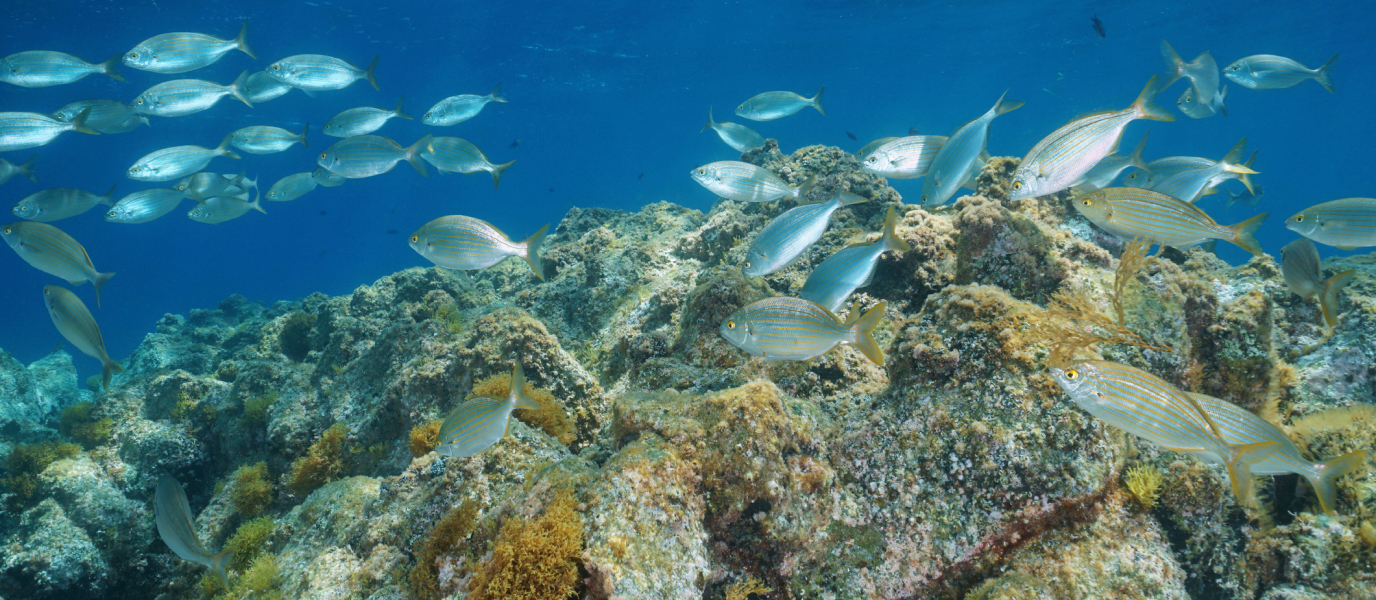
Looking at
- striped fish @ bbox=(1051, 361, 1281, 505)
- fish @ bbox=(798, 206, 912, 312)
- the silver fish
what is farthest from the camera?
the silver fish

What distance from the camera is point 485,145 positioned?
222 ft

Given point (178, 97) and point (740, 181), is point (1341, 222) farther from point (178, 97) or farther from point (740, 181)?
point (178, 97)

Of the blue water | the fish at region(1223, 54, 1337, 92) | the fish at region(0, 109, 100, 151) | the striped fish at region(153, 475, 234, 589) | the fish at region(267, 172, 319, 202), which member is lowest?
the blue water

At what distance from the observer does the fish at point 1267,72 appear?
596 cm

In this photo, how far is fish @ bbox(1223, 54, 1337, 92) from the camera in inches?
235

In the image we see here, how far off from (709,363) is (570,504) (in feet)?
5.43

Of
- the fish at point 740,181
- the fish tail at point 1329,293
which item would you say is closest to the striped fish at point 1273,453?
the fish tail at point 1329,293

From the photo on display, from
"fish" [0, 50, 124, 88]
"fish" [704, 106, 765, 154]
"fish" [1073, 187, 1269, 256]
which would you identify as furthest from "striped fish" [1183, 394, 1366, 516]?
"fish" [0, 50, 124, 88]

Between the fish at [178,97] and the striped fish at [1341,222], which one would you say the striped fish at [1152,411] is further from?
the fish at [178,97]

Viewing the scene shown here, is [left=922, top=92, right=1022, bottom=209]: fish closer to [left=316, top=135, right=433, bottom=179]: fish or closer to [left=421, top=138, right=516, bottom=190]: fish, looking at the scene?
[left=421, top=138, right=516, bottom=190]: fish

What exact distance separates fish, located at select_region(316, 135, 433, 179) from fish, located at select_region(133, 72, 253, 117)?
8.06 feet

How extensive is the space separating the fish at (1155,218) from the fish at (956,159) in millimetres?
735

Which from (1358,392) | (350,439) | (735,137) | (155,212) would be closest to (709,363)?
(350,439)

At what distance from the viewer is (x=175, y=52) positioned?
251 inches
